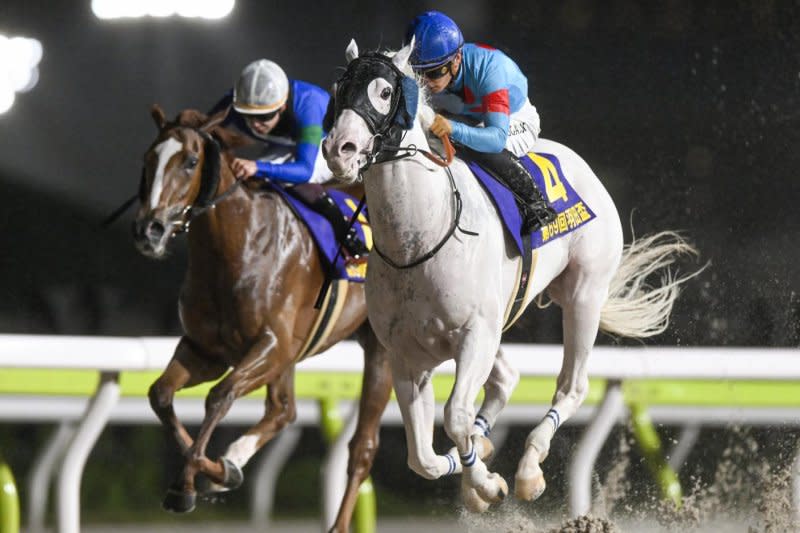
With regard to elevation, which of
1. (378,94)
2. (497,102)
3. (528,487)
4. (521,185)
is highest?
(378,94)

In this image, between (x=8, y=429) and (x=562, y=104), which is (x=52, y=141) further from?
(x=562, y=104)

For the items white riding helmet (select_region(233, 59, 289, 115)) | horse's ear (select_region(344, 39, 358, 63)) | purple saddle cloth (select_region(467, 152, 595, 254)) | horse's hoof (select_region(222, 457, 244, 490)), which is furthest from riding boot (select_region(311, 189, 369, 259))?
horse's ear (select_region(344, 39, 358, 63))

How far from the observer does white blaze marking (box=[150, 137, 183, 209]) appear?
15.4ft

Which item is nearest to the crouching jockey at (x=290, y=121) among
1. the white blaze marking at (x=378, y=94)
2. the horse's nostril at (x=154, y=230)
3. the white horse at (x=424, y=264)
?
the horse's nostril at (x=154, y=230)

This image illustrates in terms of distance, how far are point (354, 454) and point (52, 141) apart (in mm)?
2592

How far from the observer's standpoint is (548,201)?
13.4 ft

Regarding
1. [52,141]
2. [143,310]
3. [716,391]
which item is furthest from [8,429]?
[716,391]

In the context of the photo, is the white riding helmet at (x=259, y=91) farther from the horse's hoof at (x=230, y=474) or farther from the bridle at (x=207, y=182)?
the horse's hoof at (x=230, y=474)

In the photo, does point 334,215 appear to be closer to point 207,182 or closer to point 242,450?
point 207,182

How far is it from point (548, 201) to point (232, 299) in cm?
138

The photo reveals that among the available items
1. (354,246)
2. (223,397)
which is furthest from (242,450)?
(354,246)

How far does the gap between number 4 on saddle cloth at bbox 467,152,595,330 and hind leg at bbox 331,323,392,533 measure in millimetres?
1051

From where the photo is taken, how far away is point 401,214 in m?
3.52

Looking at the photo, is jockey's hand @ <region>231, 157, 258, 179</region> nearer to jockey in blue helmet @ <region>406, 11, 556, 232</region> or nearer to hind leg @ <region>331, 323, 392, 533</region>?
hind leg @ <region>331, 323, 392, 533</region>
